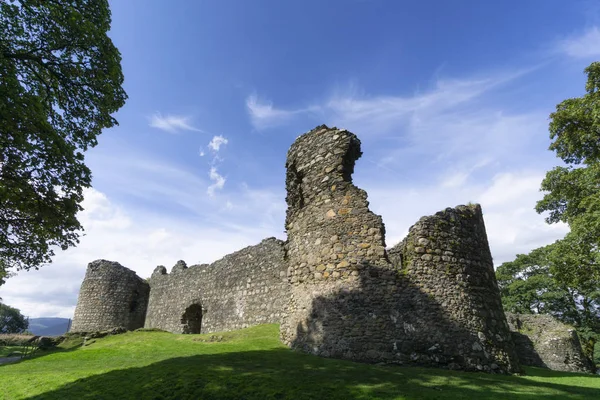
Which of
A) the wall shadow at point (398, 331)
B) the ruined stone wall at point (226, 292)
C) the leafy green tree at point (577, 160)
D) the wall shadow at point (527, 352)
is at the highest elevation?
the leafy green tree at point (577, 160)

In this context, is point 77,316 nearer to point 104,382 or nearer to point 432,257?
point 104,382

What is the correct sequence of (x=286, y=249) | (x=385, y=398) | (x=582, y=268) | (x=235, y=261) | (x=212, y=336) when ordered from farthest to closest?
(x=235, y=261) → (x=582, y=268) → (x=212, y=336) → (x=286, y=249) → (x=385, y=398)

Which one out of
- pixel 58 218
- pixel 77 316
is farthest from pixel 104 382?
pixel 77 316

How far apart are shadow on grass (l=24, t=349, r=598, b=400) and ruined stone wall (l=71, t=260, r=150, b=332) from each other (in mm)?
23365

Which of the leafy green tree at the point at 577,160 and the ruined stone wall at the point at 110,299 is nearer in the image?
the leafy green tree at the point at 577,160

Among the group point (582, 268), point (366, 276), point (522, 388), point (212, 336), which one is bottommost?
point (522, 388)

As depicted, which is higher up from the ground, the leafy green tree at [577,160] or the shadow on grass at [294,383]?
the leafy green tree at [577,160]

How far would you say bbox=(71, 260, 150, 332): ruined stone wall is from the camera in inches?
1130

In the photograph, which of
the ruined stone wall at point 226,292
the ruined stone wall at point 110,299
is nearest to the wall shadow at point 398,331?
Result: the ruined stone wall at point 226,292

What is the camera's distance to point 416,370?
7863 mm

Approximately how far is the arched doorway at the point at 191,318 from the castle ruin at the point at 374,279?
45.6 ft

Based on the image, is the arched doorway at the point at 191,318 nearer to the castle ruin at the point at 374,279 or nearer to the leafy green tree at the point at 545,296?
the castle ruin at the point at 374,279

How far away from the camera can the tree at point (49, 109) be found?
854 centimetres

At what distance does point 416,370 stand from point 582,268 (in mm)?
13857
